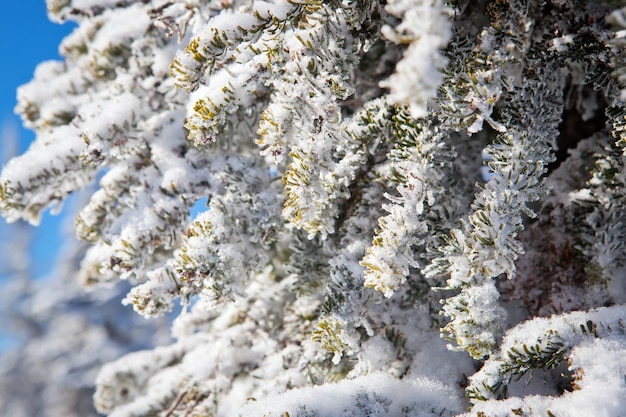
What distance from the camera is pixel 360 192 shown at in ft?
6.54

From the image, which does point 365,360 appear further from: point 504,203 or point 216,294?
point 504,203

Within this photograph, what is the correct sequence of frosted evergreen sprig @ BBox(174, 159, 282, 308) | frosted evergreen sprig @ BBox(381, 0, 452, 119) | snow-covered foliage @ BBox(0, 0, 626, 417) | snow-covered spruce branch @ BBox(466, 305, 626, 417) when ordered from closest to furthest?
1. frosted evergreen sprig @ BBox(381, 0, 452, 119)
2. snow-covered spruce branch @ BBox(466, 305, 626, 417)
3. snow-covered foliage @ BBox(0, 0, 626, 417)
4. frosted evergreen sprig @ BBox(174, 159, 282, 308)

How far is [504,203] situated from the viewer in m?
1.39

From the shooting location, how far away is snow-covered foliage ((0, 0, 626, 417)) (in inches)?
55.5

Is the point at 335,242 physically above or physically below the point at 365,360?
above

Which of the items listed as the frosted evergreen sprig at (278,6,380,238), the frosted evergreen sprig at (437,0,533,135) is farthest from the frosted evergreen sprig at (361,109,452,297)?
the frosted evergreen sprig at (278,6,380,238)

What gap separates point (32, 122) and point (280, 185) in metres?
1.72

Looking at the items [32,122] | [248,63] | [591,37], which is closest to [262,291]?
[248,63]

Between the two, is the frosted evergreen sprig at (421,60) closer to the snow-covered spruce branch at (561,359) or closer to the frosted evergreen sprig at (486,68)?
the frosted evergreen sprig at (486,68)

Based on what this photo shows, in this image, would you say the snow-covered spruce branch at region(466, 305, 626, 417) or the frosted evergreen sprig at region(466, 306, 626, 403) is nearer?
the snow-covered spruce branch at region(466, 305, 626, 417)

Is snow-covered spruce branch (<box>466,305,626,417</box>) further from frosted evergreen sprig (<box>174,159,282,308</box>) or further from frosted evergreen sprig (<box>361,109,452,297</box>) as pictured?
frosted evergreen sprig (<box>174,159,282,308</box>)

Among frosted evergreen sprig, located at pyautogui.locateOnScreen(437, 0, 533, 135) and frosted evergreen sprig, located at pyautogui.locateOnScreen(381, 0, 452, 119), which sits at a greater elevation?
frosted evergreen sprig, located at pyautogui.locateOnScreen(437, 0, 533, 135)

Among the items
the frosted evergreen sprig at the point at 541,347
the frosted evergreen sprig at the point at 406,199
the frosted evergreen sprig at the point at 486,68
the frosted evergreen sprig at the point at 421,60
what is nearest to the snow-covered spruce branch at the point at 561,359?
the frosted evergreen sprig at the point at 541,347

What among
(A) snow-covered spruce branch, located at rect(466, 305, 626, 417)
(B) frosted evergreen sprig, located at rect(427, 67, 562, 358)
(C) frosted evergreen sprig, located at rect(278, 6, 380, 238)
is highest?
(C) frosted evergreen sprig, located at rect(278, 6, 380, 238)
